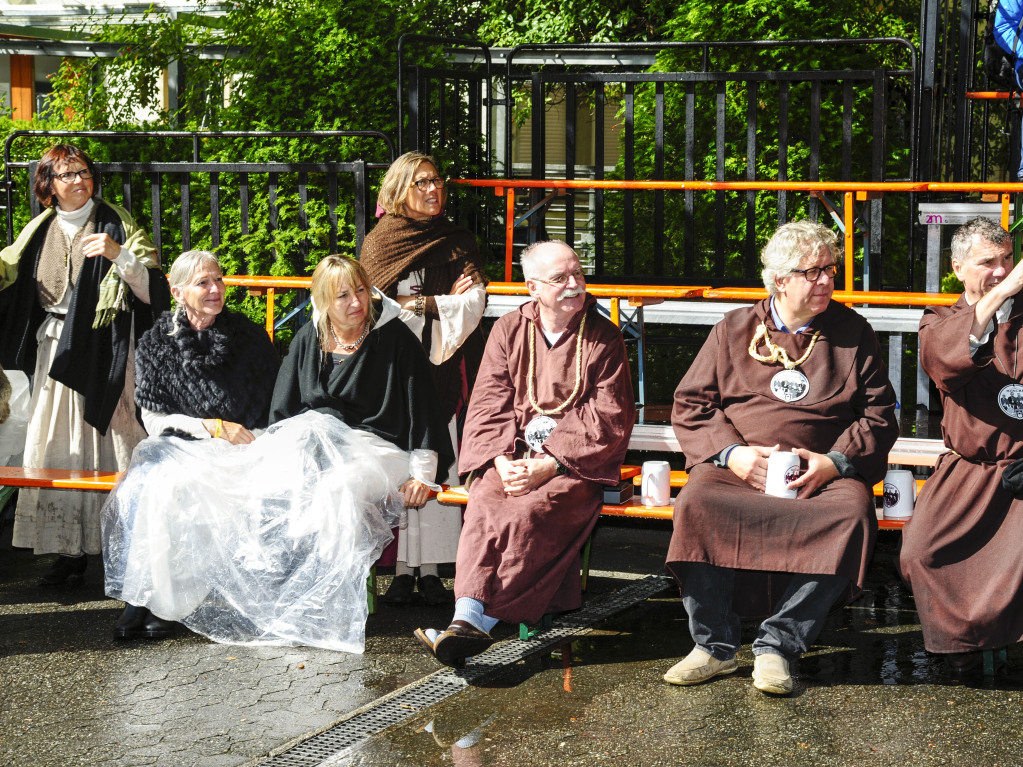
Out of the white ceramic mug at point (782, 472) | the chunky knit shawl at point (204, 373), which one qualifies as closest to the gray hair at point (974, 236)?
the white ceramic mug at point (782, 472)

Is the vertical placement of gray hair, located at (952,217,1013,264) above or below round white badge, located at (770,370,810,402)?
above

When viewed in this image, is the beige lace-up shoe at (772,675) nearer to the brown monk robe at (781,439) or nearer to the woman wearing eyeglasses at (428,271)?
the brown monk robe at (781,439)

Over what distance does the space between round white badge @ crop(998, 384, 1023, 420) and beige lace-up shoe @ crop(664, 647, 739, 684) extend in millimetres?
1325

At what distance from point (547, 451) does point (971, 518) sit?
1554 mm

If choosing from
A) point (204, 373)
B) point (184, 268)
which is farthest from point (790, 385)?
point (184, 268)

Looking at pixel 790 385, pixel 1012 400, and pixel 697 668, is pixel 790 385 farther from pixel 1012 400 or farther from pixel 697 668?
pixel 697 668

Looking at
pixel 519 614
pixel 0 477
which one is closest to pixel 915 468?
pixel 519 614

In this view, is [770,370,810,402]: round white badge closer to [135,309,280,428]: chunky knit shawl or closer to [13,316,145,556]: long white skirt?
[135,309,280,428]: chunky knit shawl

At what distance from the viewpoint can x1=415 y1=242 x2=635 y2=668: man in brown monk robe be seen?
4.73m

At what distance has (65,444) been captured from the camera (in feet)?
19.5

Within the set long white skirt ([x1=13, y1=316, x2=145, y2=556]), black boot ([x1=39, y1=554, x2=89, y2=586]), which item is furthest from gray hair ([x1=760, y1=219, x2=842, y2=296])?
black boot ([x1=39, y1=554, x2=89, y2=586])

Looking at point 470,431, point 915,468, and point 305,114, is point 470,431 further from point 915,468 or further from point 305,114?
point 305,114

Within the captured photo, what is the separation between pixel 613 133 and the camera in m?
19.6

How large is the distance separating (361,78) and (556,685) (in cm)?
550
